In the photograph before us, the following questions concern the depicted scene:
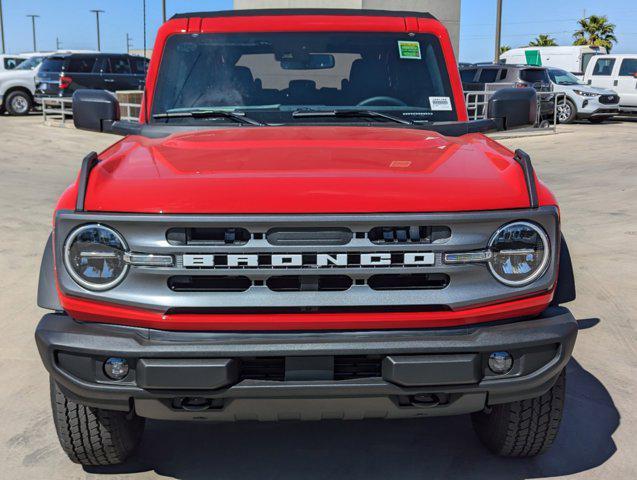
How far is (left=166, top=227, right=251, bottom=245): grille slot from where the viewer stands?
273cm

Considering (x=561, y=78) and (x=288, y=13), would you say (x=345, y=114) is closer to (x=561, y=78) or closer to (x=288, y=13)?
(x=288, y=13)

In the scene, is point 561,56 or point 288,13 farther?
point 561,56

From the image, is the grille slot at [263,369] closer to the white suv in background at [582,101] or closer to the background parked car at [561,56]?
the white suv in background at [582,101]

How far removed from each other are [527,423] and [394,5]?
76.4ft

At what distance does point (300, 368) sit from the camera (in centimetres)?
273

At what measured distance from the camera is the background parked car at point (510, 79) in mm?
21078

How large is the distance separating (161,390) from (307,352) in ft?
1.64

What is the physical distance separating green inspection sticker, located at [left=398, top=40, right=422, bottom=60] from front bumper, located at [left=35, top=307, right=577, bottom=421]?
195 centimetres

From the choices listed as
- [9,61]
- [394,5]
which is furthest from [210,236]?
[9,61]

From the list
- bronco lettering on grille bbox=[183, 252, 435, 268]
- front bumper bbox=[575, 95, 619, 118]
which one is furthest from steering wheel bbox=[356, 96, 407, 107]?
front bumper bbox=[575, 95, 619, 118]

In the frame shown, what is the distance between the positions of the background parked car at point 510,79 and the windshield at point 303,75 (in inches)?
674

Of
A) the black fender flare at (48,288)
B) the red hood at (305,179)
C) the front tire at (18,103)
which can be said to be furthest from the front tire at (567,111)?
the black fender flare at (48,288)

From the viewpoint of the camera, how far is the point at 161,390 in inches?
107

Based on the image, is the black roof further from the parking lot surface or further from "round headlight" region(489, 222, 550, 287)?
the parking lot surface
